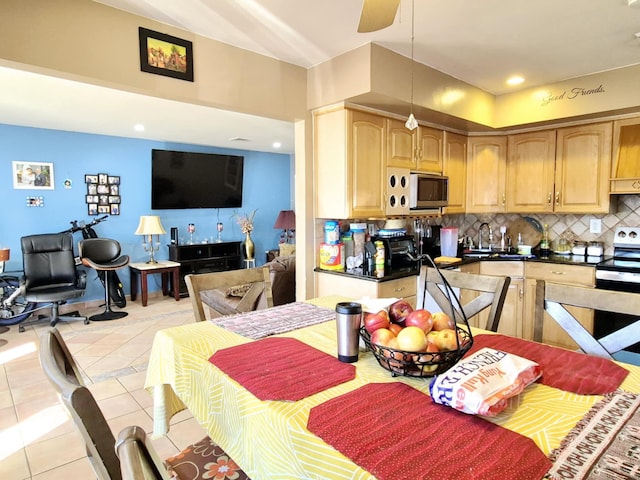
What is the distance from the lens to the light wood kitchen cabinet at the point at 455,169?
3711 mm

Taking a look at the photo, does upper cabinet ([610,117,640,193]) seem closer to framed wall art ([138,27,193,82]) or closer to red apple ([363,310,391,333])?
red apple ([363,310,391,333])

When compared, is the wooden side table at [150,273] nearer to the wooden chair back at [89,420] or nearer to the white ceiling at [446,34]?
the white ceiling at [446,34]

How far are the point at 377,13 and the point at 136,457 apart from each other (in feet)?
4.62

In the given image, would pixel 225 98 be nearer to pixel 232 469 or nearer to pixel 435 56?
pixel 435 56

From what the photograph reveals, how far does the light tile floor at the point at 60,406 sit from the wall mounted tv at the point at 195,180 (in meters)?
2.12

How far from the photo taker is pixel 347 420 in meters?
0.88

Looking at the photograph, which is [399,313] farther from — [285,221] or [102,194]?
[285,221]

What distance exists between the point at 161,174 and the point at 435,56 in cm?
442

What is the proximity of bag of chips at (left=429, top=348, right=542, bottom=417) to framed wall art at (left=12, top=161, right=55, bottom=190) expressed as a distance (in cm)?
561

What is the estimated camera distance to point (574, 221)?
3756 millimetres

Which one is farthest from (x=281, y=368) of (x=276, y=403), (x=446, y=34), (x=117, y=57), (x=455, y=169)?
(x=455, y=169)

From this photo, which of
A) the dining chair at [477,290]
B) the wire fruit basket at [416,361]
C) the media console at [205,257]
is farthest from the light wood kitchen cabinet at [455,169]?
the media console at [205,257]

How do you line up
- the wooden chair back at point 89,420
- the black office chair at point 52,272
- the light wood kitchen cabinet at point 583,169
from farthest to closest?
the black office chair at point 52,272 < the light wood kitchen cabinet at point 583,169 < the wooden chair back at point 89,420

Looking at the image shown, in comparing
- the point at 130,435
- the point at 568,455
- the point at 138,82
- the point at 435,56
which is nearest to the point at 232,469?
the point at 130,435
